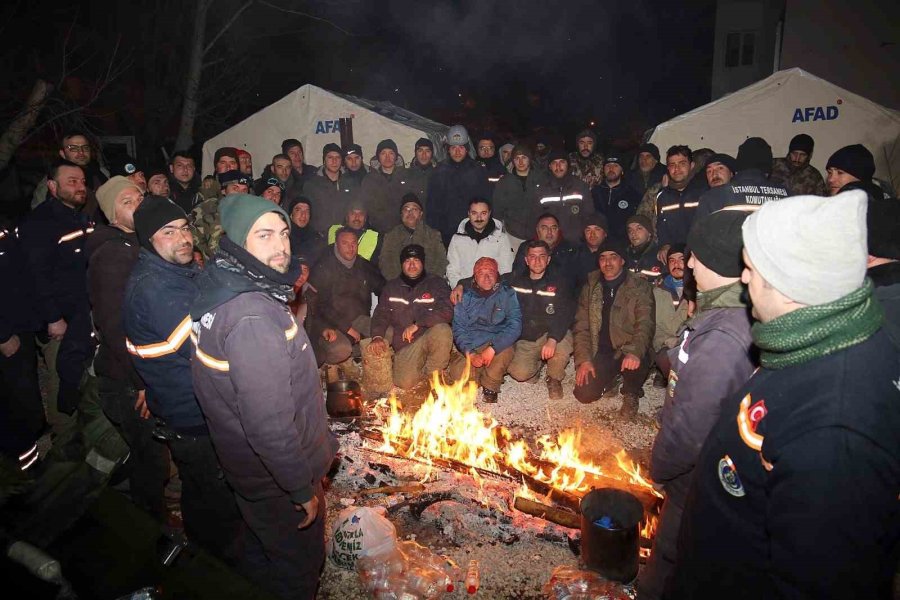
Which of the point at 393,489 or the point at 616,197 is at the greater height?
the point at 616,197

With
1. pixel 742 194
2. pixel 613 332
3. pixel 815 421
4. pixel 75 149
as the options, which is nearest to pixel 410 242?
pixel 613 332

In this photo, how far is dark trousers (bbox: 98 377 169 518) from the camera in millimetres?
3713

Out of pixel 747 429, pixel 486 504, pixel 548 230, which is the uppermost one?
pixel 548 230

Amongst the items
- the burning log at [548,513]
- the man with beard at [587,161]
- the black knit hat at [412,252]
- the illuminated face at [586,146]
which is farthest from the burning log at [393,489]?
the illuminated face at [586,146]

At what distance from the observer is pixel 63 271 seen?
16.7 ft

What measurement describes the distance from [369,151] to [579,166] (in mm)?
5321

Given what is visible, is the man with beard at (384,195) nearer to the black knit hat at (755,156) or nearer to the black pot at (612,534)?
the black knit hat at (755,156)

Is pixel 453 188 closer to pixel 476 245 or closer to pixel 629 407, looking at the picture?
pixel 476 245

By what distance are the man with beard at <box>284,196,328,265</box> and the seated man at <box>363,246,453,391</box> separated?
4.04 feet

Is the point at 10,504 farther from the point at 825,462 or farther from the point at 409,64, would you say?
the point at 409,64

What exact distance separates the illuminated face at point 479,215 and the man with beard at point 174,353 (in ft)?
14.7

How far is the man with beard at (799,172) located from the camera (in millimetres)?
7223

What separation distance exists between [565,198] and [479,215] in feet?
4.61

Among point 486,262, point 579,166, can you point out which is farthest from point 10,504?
point 579,166
